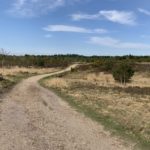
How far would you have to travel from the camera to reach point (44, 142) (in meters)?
9.85

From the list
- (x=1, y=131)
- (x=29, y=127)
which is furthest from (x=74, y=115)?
(x=1, y=131)

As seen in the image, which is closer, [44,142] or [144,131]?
[44,142]

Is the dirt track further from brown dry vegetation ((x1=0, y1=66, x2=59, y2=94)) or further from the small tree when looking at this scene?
the small tree

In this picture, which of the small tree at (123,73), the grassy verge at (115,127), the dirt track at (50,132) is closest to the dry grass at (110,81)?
the small tree at (123,73)

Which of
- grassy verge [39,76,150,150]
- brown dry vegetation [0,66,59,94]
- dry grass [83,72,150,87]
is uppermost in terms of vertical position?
grassy verge [39,76,150,150]

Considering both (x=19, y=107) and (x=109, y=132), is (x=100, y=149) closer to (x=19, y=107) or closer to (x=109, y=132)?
(x=109, y=132)

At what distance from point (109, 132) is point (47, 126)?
6.78ft

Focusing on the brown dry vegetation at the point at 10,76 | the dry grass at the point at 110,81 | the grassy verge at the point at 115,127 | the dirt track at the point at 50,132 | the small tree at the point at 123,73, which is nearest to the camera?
the dirt track at the point at 50,132

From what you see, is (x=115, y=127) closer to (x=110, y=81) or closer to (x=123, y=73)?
(x=123, y=73)

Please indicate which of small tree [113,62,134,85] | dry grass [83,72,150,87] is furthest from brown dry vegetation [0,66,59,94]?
small tree [113,62,134,85]

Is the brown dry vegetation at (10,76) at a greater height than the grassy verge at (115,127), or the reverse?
the grassy verge at (115,127)

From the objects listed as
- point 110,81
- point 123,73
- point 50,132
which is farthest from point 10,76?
point 50,132

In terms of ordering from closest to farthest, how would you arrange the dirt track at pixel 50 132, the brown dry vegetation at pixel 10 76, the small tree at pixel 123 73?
the dirt track at pixel 50 132, the brown dry vegetation at pixel 10 76, the small tree at pixel 123 73

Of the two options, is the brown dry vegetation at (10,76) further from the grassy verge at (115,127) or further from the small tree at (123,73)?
the small tree at (123,73)
